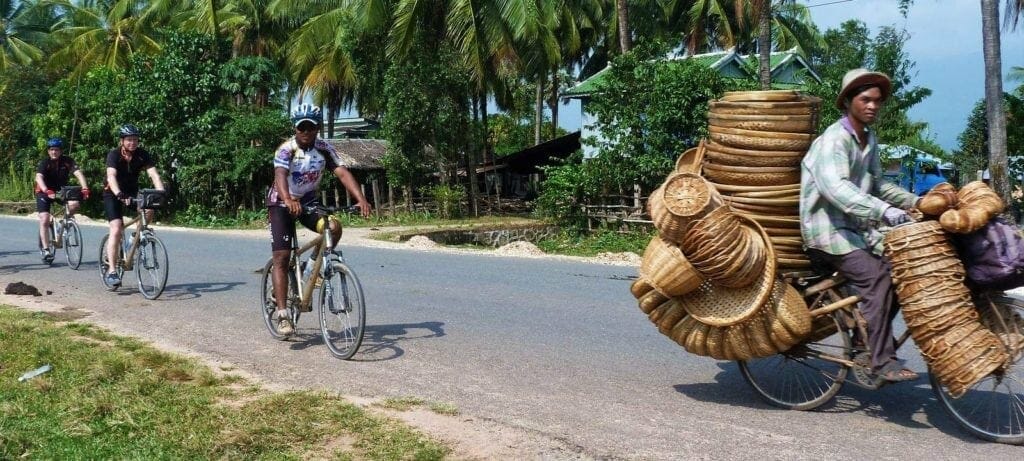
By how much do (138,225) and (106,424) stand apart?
213 inches

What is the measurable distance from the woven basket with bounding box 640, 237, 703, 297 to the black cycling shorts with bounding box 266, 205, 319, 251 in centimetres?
288

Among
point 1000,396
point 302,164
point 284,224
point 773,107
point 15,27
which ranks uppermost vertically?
point 15,27

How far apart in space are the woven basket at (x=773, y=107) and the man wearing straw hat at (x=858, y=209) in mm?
252

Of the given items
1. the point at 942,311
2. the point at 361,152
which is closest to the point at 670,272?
the point at 942,311

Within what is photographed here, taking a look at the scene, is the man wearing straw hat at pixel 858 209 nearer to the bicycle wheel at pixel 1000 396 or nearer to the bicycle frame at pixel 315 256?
the bicycle wheel at pixel 1000 396

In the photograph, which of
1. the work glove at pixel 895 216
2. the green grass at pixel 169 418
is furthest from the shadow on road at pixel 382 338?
the work glove at pixel 895 216

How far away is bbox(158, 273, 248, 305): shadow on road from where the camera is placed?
404 inches

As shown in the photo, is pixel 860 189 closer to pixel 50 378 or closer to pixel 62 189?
pixel 50 378

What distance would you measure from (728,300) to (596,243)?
50.4 feet

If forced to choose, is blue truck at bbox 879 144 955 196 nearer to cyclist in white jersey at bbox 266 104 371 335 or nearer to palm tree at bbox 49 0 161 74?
cyclist in white jersey at bbox 266 104 371 335

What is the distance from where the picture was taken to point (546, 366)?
6719mm

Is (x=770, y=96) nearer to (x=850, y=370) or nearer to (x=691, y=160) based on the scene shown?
(x=691, y=160)

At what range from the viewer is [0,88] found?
126 ft

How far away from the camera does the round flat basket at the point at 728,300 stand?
16.9ft
